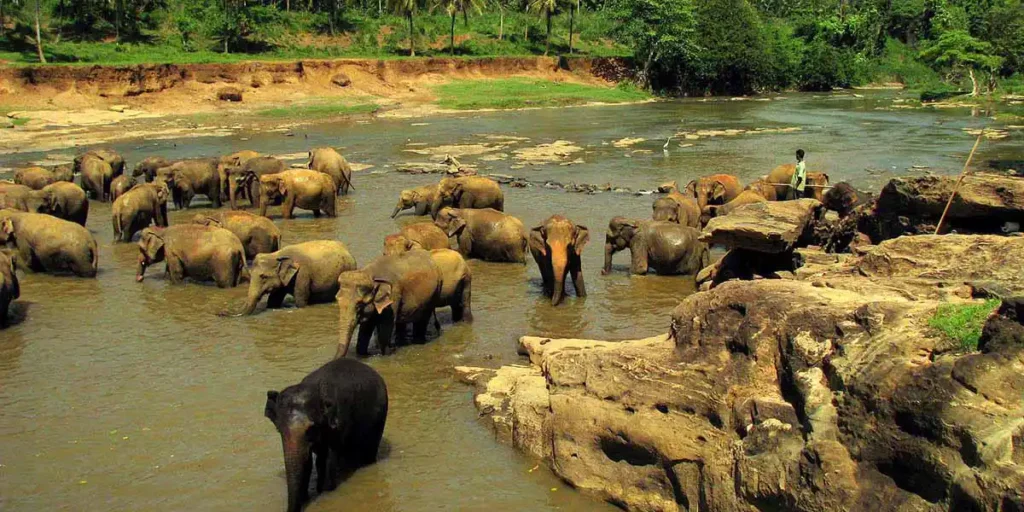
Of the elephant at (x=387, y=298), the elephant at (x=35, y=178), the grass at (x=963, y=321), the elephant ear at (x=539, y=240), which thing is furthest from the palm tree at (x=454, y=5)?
the grass at (x=963, y=321)

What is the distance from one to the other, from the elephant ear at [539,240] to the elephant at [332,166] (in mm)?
11502

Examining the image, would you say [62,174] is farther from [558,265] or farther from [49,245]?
[558,265]

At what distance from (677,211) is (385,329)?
8400 millimetres

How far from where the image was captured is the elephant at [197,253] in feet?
49.6

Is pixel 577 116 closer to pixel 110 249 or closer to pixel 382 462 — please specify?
pixel 110 249

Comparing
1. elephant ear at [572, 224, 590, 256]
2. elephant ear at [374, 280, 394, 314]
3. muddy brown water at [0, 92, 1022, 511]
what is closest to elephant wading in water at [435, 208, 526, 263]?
muddy brown water at [0, 92, 1022, 511]

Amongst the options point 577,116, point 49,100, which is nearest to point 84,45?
point 49,100

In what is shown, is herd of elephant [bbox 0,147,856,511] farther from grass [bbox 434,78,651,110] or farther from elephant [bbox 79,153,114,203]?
grass [bbox 434,78,651,110]

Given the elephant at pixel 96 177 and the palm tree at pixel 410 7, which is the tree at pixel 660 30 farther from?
the elephant at pixel 96 177

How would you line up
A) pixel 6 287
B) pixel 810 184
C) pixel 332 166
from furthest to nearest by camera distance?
pixel 332 166
pixel 810 184
pixel 6 287

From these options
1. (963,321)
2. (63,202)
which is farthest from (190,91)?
(963,321)

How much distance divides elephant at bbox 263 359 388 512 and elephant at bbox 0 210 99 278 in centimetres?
927

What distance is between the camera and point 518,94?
59750 mm

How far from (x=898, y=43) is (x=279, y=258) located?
8802cm
